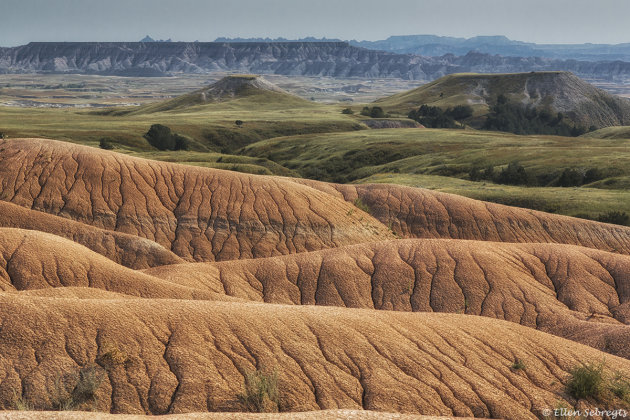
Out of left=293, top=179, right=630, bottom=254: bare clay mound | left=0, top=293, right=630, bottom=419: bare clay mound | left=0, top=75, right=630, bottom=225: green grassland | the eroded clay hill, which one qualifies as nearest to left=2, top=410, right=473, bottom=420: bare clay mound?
the eroded clay hill

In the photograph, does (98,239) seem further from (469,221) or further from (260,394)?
(469,221)

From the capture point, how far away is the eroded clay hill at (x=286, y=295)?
2039cm

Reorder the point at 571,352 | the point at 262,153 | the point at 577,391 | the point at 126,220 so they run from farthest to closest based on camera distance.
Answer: the point at 262,153
the point at 126,220
the point at 571,352
the point at 577,391

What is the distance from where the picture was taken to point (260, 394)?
19.4m

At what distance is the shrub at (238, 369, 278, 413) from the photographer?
63.2 ft

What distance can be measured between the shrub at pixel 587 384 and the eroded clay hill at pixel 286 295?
0.86 feet

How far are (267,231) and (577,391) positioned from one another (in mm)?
34418

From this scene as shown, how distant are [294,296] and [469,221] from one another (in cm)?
2638

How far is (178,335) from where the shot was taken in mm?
21797

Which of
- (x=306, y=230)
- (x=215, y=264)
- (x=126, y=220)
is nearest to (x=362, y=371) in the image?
(x=215, y=264)

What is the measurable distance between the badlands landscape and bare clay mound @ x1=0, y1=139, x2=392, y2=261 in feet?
0.64

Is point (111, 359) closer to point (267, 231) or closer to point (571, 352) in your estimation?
point (571, 352)

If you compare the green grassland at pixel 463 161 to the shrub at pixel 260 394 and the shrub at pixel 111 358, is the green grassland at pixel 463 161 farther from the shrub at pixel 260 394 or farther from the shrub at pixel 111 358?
the shrub at pixel 111 358

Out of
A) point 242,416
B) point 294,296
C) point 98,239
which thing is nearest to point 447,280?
point 294,296
